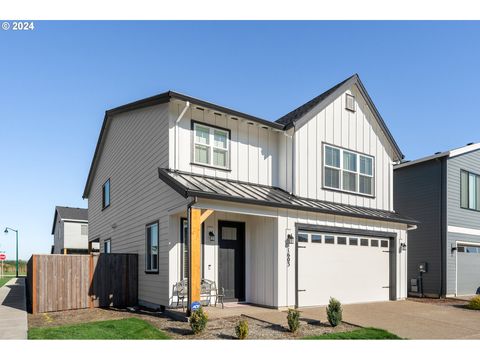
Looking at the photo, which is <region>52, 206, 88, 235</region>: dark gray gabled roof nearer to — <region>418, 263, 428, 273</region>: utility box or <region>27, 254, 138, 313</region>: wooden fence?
<region>27, 254, 138, 313</region>: wooden fence

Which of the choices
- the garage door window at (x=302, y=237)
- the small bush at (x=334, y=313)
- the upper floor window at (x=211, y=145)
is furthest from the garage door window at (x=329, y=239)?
the small bush at (x=334, y=313)

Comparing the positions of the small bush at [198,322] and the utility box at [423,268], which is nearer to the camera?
the small bush at [198,322]

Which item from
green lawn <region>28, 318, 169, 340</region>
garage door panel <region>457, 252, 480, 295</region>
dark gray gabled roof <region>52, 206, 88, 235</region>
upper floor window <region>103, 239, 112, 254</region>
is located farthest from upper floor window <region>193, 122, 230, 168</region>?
dark gray gabled roof <region>52, 206, 88, 235</region>

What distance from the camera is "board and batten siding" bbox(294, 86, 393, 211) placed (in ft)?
50.1

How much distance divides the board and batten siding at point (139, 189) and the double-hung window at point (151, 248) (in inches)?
9.4

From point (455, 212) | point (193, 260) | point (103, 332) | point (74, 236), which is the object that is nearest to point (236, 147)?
point (193, 260)

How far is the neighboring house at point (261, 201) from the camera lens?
12.5m

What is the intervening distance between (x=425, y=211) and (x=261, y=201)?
37.9 feet

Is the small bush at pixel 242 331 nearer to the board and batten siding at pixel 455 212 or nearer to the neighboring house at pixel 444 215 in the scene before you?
the neighboring house at pixel 444 215

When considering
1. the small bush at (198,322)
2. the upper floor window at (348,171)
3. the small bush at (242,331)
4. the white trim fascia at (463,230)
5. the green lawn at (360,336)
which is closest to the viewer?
the small bush at (242,331)

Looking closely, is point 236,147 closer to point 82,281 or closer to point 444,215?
point 82,281

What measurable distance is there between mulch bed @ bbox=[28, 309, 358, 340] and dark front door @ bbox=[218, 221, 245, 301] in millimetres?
2383

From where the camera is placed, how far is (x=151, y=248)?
1377 cm

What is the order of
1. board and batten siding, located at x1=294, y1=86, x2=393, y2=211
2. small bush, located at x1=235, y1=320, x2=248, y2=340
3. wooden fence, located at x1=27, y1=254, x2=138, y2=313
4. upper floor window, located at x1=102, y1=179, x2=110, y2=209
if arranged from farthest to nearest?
upper floor window, located at x1=102, y1=179, x2=110, y2=209
board and batten siding, located at x1=294, y1=86, x2=393, y2=211
wooden fence, located at x1=27, y1=254, x2=138, y2=313
small bush, located at x1=235, y1=320, x2=248, y2=340
